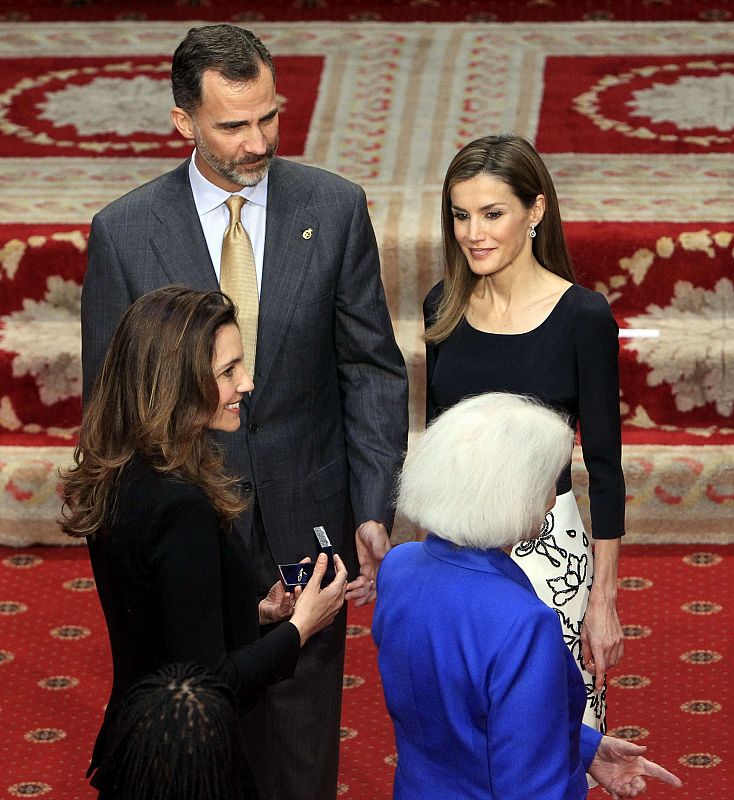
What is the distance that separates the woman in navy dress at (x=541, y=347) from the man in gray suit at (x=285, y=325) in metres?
0.16

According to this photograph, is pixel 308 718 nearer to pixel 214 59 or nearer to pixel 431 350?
pixel 431 350

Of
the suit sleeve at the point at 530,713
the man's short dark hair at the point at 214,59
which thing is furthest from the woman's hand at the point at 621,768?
the man's short dark hair at the point at 214,59

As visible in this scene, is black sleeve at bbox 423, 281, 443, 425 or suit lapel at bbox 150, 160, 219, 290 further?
black sleeve at bbox 423, 281, 443, 425

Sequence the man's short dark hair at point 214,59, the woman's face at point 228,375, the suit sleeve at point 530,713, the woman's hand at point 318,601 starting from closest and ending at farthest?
the suit sleeve at point 530,713 < the woman's face at point 228,375 < the woman's hand at point 318,601 < the man's short dark hair at point 214,59

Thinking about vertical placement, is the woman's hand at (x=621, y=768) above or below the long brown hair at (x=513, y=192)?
below

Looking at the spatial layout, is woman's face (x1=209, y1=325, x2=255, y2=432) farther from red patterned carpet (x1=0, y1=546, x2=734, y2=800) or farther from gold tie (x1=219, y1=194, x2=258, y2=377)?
red patterned carpet (x1=0, y1=546, x2=734, y2=800)

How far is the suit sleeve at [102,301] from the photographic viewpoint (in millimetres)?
3031

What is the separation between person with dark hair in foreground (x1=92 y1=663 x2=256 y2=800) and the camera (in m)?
1.80

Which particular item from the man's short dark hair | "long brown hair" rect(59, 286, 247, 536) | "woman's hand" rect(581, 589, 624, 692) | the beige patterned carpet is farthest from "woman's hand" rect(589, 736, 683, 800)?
the beige patterned carpet

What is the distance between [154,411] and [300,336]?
75cm

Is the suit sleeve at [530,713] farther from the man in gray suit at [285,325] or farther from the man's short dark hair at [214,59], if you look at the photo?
the man's short dark hair at [214,59]

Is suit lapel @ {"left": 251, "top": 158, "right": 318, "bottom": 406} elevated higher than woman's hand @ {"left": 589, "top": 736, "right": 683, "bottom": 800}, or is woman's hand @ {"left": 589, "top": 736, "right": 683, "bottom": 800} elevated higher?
suit lapel @ {"left": 251, "top": 158, "right": 318, "bottom": 406}

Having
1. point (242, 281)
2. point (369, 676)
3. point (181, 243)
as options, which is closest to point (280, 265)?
point (242, 281)

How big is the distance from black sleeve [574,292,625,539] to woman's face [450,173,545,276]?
0.20 m
